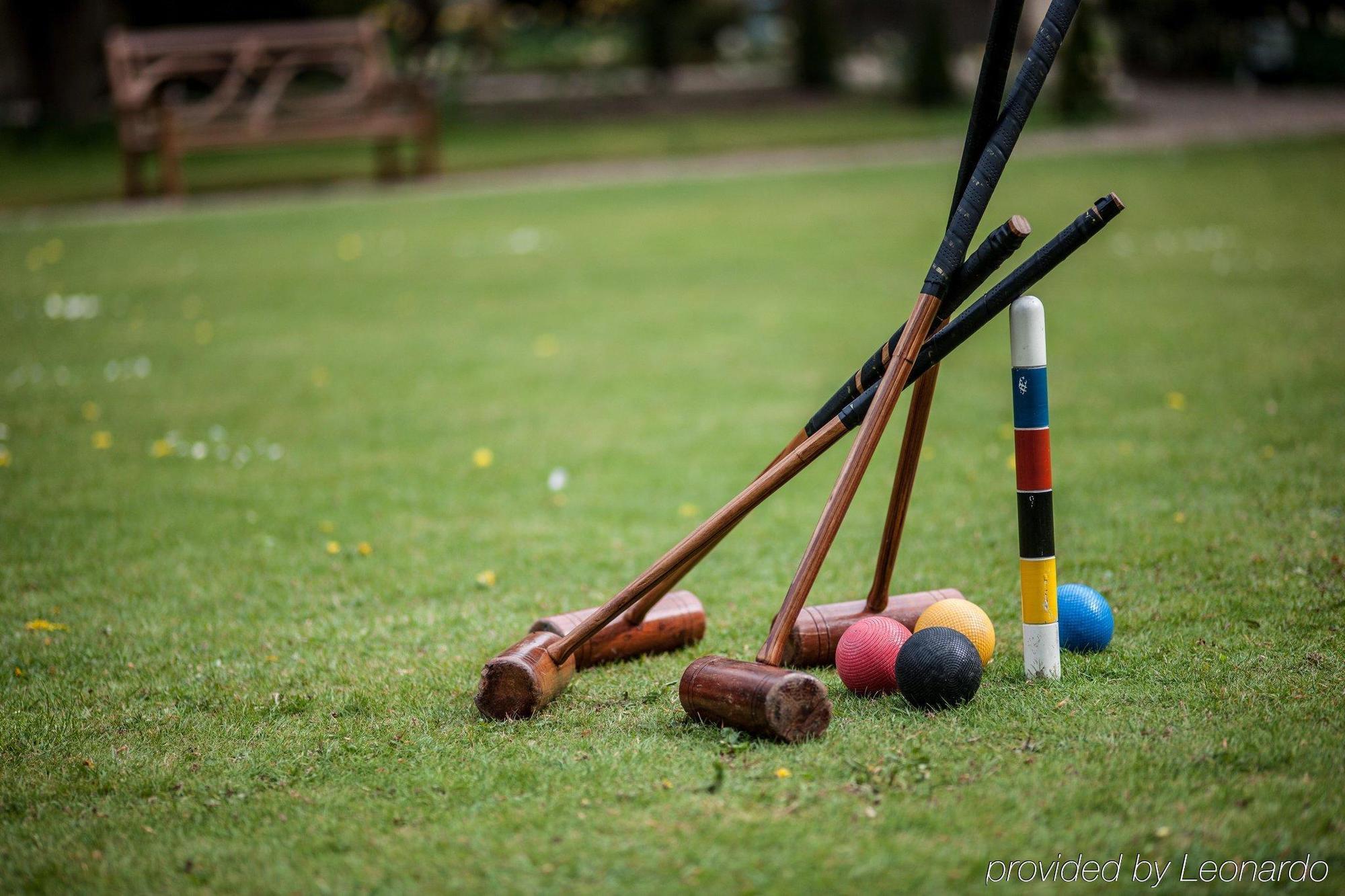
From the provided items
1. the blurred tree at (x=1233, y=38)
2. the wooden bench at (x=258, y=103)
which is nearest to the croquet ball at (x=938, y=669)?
the wooden bench at (x=258, y=103)

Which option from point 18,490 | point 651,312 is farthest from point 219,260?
point 18,490

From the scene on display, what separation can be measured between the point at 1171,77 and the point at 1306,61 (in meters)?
4.96

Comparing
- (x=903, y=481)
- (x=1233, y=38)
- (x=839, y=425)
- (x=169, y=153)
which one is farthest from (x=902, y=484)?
(x=1233, y=38)

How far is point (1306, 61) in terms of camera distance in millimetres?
25953

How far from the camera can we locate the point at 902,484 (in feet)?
12.0

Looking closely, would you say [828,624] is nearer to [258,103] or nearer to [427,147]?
[258,103]

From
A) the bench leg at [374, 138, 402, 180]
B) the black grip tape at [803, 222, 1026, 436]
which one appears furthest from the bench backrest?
the black grip tape at [803, 222, 1026, 436]

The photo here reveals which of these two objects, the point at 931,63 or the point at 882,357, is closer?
the point at 882,357

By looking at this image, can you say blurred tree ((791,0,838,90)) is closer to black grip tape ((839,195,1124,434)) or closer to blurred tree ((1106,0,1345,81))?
blurred tree ((1106,0,1345,81))

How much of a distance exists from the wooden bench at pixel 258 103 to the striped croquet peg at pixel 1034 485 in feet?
50.5

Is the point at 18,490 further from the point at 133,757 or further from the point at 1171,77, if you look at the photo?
the point at 1171,77

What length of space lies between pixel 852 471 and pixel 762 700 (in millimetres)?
664

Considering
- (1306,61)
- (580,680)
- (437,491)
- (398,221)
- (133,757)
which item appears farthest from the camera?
(1306,61)

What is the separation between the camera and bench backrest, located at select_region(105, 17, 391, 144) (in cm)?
1670
